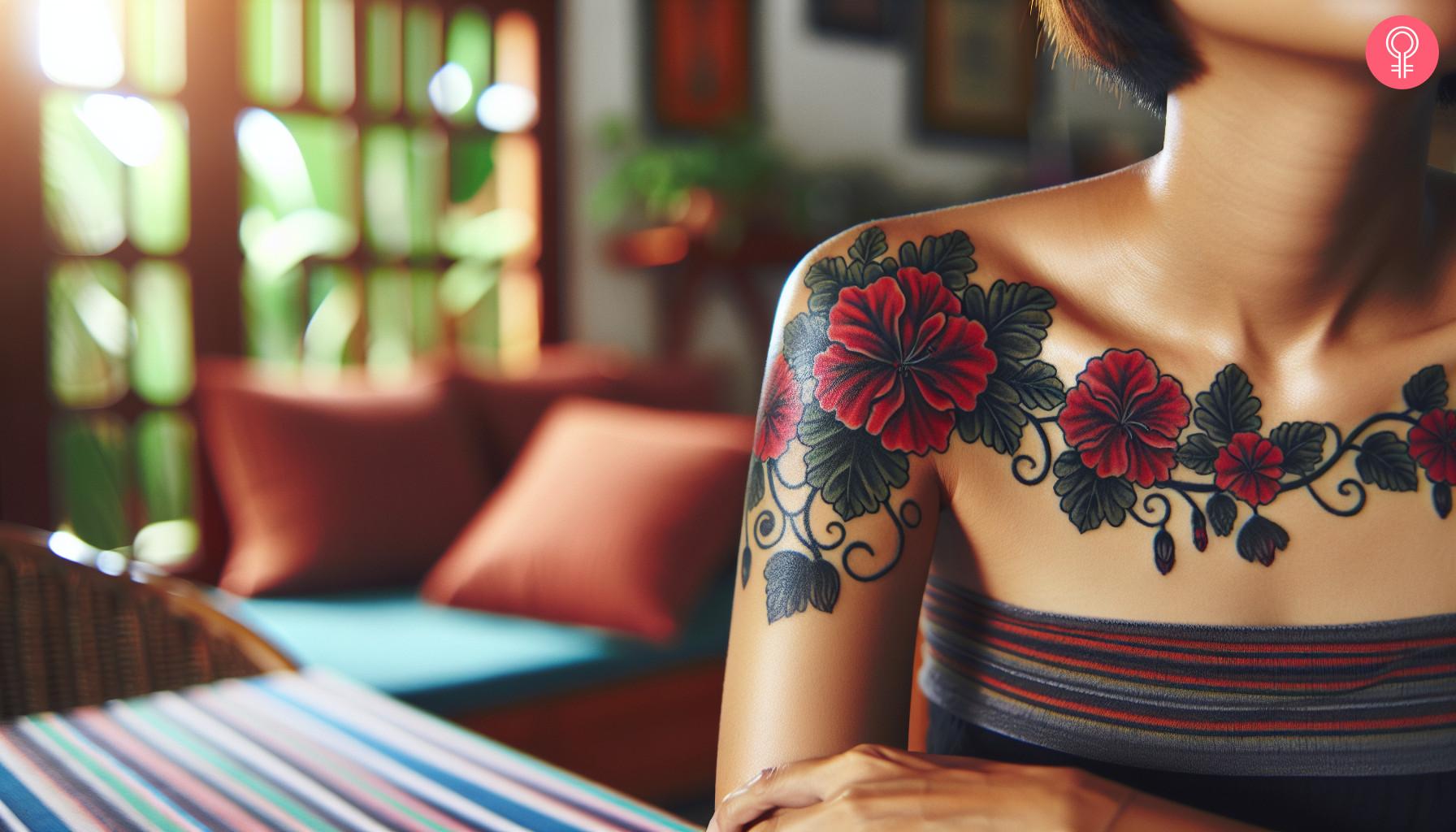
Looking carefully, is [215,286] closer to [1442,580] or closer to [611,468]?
[611,468]

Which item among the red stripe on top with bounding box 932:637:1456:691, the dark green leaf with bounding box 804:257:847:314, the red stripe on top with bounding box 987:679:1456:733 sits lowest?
the red stripe on top with bounding box 987:679:1456:733

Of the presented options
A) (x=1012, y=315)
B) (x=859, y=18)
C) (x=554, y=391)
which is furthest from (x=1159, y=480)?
(x=859, y=18)

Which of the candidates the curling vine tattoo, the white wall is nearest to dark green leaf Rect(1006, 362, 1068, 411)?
the curling vine tattoo

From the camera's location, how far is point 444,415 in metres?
2.83

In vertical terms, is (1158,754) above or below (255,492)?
above

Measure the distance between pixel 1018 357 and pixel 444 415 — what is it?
88.2 inches

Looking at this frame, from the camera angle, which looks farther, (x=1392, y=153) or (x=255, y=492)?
(x=255, y=492)

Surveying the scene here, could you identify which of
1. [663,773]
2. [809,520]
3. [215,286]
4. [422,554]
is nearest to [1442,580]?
[809,520]

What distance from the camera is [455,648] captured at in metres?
2.27

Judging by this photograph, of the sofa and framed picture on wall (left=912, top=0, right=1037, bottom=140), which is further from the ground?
framed picture on wall (left=912, top=0, right=1037, bottom=140)

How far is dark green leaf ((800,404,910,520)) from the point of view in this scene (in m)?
0.71

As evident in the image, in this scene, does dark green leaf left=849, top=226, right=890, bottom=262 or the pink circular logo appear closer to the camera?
the pink circular logo

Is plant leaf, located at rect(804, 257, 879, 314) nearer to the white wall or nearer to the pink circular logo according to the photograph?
the pink circular logo

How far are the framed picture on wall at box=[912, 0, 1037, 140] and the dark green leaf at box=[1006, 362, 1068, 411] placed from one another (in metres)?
4.09
